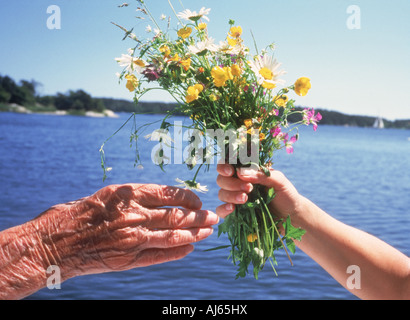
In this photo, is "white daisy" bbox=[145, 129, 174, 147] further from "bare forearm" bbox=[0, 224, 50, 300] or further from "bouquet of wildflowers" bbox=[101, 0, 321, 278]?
"bare forearm" bbox=[0, 224, 50, 300]

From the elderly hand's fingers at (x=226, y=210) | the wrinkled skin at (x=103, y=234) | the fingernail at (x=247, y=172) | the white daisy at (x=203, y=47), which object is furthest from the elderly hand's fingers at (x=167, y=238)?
the white daisy at (x=203, y=47)

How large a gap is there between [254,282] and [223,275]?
1.93 ft

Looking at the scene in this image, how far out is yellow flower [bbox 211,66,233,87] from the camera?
1473 millimetres

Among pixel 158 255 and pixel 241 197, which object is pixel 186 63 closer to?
pixel 241 197

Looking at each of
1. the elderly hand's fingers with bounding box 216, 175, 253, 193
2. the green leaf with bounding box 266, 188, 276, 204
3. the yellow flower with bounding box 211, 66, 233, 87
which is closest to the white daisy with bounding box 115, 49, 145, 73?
the yellow flower with bounding box 211, 66, 233, 87

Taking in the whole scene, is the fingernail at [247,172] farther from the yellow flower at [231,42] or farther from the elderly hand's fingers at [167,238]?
the yellow flower at [231,42]

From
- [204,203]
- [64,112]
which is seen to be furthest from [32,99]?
[204,203]

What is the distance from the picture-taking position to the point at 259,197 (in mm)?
1689

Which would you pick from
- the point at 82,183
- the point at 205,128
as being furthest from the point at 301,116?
the point at 82,183

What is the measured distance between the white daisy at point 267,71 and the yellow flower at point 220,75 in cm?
12

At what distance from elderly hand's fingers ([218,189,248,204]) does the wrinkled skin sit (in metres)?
0.16

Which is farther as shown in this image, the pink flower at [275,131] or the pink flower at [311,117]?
the pink flower at [311,117]

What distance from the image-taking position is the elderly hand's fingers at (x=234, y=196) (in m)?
1.59
